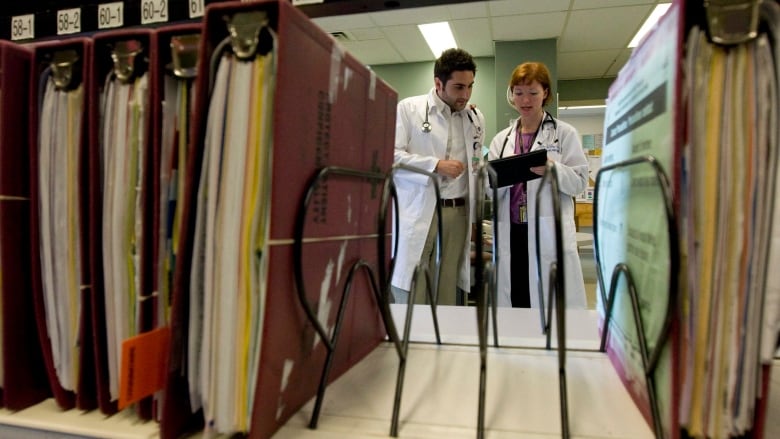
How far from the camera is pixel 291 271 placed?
38cm

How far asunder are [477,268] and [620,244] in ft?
0.71

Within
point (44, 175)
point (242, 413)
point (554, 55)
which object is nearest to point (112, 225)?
point (44, 175)

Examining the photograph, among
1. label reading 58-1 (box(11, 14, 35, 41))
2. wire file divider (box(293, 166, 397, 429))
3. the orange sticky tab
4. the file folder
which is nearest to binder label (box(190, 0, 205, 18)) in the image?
label reading 58-1 (box(11, 14, 35, 41))

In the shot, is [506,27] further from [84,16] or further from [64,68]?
[64,68]

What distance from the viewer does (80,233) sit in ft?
1.32

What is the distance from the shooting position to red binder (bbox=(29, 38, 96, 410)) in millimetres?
399

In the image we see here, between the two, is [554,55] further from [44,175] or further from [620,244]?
[44,175]

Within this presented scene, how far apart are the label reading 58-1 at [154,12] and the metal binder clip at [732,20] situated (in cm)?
69

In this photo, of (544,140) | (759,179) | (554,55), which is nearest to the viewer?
(759,179)

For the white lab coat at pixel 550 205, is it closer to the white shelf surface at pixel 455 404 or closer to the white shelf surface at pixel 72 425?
the white shelf surface at pixel 455 404

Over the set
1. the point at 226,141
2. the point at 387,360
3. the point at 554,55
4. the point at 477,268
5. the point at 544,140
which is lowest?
the point at 387,360

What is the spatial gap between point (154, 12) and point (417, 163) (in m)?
1.31

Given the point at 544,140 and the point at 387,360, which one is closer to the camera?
the point at 387,360

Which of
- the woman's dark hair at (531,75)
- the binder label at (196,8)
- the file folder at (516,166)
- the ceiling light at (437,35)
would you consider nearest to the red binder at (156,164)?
the binder label at (196,8)
